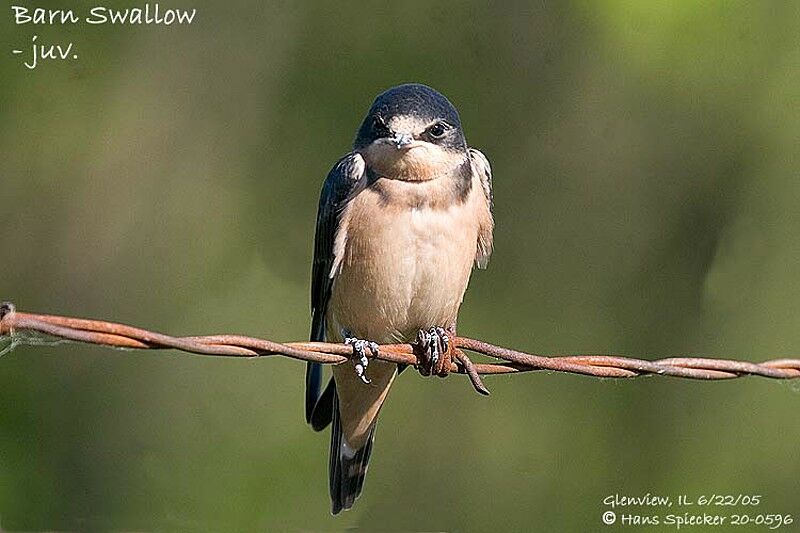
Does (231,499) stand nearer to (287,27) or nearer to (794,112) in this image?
(287,27)

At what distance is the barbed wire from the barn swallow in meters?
0.89

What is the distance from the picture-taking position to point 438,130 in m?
5.04

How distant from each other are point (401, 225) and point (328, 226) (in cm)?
35

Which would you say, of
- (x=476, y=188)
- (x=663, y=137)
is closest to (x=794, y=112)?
(x=663, y=137)

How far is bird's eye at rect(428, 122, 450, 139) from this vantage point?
16.5 feet

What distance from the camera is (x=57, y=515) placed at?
7.12 meters

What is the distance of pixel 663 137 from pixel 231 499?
3.54 metres

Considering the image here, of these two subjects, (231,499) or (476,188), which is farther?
(231,499)

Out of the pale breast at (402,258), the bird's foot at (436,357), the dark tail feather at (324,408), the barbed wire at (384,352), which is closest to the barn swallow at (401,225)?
the pale breast at (402,258)

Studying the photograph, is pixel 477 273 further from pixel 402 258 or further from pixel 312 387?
pixel 402 258

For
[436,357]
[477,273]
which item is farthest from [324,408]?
[477,273]

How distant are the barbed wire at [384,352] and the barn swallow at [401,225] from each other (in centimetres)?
89

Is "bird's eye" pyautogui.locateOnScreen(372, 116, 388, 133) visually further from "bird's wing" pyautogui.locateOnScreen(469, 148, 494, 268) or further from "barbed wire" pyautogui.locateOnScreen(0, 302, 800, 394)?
"barbed wire" pyautogui.locateOnScreen(0, 302, 800, 394)

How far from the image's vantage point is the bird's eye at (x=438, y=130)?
5.02 metres
